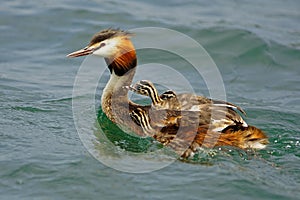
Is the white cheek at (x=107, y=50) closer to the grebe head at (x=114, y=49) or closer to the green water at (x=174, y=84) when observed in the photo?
the grebe head at (x=114, y=49)

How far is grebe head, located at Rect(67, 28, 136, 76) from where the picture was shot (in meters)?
7.19

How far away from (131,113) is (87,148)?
72cm

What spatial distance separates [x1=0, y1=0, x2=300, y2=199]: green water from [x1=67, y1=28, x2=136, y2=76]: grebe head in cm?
75

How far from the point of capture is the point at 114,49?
727 cm

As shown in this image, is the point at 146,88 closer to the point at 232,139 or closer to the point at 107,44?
the point at 107,44

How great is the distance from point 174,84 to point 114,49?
7.37 ft

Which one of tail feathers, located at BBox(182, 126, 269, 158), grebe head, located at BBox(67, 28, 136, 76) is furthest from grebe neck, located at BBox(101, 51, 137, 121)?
tail feathers, located at BBox(182, 126, 269, 158)

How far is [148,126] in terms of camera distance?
6738 mm

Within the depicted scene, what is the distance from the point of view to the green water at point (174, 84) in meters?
5.81

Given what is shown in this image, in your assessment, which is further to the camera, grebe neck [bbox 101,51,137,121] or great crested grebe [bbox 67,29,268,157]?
grebe neck [bbox 101,51,137,121]

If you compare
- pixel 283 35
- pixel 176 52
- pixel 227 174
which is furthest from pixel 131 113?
pixel 283 35

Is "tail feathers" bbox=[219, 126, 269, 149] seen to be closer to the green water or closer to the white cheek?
the green water

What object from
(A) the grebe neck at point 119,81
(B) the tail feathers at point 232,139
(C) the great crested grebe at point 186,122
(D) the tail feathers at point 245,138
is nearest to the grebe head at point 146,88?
(C) the great crested grebe at point 186,122

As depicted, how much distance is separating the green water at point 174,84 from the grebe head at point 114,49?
2.46 ft
